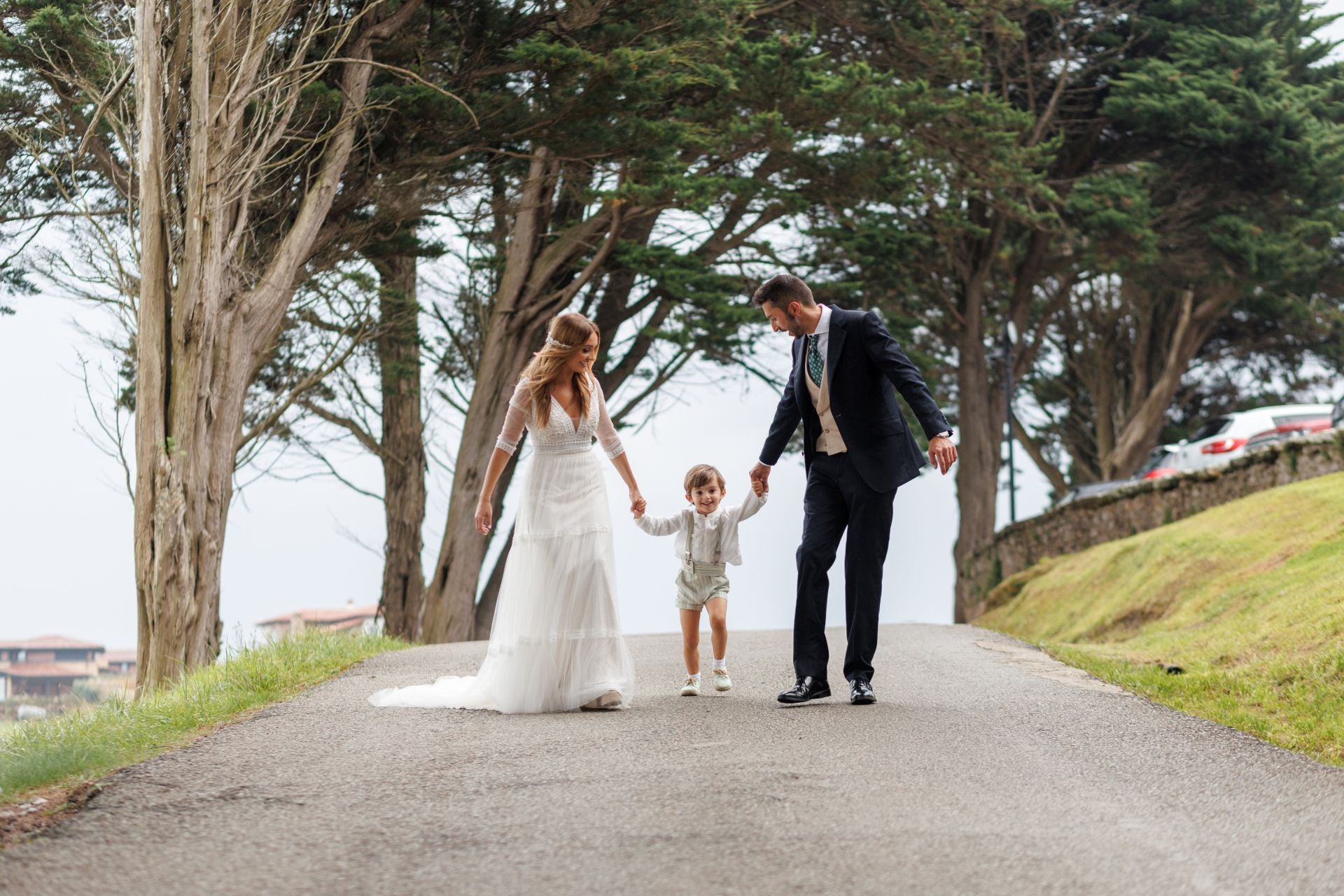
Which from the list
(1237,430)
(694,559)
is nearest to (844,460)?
(694,559)

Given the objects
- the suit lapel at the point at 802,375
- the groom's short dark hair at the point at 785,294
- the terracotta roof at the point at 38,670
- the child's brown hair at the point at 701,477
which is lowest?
the terracotta roof at the point at 38,670

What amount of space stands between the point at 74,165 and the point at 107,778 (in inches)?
346

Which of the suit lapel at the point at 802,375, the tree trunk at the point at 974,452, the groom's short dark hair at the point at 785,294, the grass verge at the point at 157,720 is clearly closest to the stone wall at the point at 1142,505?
the tree trunk at the point at 974,452

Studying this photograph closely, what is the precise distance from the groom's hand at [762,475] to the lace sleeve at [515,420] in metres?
1.24

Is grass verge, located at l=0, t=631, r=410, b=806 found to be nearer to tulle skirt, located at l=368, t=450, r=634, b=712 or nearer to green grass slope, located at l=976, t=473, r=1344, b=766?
tulle skirt, located at l=368, t=450, r=634, b=712

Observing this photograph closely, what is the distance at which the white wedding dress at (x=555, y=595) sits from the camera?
23.3ft

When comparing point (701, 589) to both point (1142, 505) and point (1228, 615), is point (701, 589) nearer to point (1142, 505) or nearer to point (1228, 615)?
point (1228, 615)

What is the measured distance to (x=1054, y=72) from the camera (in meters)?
23.5

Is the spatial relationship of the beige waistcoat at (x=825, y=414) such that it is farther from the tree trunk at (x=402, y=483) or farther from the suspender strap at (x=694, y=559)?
the tree trunk at (x=402, y=483)

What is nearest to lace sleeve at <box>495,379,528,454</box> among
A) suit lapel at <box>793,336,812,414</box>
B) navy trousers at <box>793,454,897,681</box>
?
suit lapel at <box>793,336,812,414</box>

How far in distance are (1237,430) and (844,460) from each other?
1854 centimetres

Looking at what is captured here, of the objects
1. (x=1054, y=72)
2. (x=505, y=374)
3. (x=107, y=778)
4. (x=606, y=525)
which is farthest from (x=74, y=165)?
(x=1054, y=72)

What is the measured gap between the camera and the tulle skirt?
711cm

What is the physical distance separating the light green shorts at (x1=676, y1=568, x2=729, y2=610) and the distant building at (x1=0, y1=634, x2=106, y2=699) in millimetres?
7410
